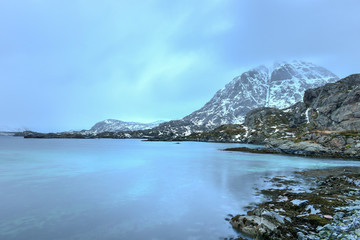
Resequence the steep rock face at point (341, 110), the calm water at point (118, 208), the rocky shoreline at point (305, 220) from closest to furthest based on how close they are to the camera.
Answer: the rocky shoreline at point (305, 220) → the calm water at point (118, 208) → the steep rock face at point (341, 110)

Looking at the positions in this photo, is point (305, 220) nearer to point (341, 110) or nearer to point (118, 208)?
point (118, 208)

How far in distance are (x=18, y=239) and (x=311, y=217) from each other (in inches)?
701

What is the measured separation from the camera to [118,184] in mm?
27281

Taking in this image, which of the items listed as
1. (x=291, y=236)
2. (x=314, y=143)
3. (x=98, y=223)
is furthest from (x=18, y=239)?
(x=314, y=143)

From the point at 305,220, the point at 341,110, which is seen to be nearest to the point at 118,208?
the point at 305,220

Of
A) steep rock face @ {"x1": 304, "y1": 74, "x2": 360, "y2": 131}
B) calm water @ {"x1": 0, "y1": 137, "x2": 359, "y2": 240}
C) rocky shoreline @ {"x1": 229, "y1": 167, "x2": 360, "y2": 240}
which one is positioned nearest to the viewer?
rocky shoreline @ {"x1": 229, "y1": 167, "x2": 360, "y2": 240}

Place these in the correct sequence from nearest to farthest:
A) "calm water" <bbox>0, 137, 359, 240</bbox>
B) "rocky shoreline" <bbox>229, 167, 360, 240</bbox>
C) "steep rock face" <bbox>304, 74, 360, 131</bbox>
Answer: "rocky shoreline" <bbox>229, 167, 360, 240</bbox> < "calm water" <bbox>0, 137, 359, 240</bbox> < "steep rock face" <bbox>304, 74, 360, 131</bbox>

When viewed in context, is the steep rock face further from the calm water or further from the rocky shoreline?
the calm water

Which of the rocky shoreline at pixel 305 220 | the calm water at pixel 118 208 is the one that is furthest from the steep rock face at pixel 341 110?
the calm water at pixel 118 208

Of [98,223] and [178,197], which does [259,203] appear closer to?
[178,197]

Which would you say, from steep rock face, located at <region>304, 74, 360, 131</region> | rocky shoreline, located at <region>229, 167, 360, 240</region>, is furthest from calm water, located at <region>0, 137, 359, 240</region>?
steep rock face, located at <region>304, 74, 360, 131</region>

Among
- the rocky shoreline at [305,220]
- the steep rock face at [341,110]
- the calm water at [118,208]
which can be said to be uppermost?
the steep rock face at [341,110]

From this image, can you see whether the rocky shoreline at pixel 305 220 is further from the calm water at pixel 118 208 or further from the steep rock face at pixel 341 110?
the steep rock face at pixel 341 110

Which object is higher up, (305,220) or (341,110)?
(341,110)
